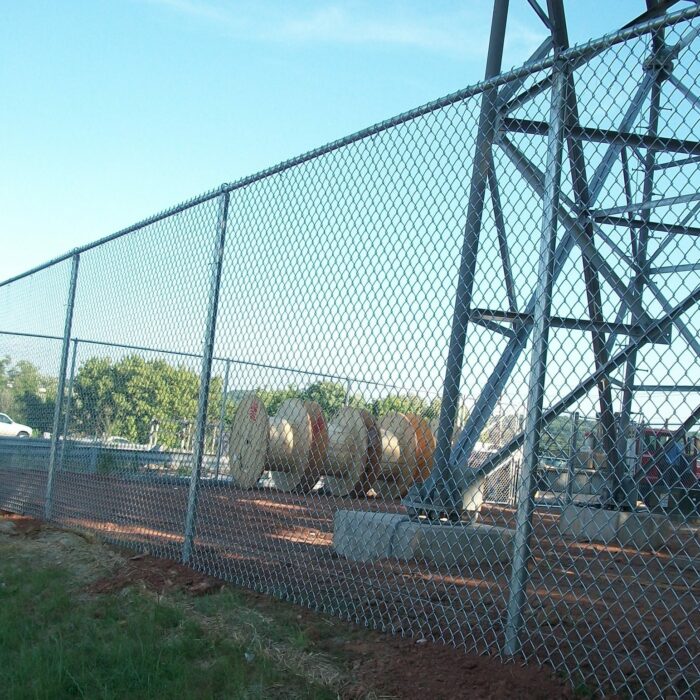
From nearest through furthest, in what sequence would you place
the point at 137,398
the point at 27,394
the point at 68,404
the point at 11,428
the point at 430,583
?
the point at 430,583
the point at 137,398
the point at 68,404
the point at 27,394
the point at 11,428

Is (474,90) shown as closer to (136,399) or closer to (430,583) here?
(430,583)

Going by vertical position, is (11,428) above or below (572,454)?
below

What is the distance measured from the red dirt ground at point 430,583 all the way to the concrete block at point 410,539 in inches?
5.3

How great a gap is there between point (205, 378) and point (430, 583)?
216cm

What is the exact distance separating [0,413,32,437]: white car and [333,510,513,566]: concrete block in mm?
5597

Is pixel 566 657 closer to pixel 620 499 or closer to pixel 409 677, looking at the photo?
pixel 409 677

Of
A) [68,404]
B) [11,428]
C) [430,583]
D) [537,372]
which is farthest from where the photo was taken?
[11,428]

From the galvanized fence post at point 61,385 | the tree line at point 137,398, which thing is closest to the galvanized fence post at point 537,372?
the tree line at point 137,398

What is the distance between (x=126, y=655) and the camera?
4.17m

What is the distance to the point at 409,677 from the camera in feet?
12.3

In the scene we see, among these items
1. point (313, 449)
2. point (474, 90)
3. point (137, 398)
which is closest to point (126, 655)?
point (474, 90)

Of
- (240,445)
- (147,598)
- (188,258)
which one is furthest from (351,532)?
(240,445)

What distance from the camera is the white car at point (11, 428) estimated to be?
11.1m

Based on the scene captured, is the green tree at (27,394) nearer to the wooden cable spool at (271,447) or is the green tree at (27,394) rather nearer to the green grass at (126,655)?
the wooden cable spool at (271,447)
